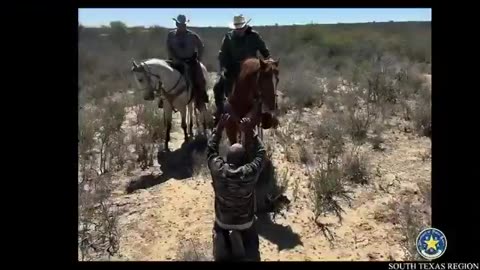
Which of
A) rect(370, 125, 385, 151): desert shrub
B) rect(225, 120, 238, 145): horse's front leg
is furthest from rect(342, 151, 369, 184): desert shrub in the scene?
rect(225, 120, 238, 145): horse's front leg

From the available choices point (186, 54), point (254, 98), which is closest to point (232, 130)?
point (254, 98)

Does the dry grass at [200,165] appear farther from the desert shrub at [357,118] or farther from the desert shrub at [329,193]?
the desert shrub at [357,118]

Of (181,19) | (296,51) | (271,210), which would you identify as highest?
(296,51)

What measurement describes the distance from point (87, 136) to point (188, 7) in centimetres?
526

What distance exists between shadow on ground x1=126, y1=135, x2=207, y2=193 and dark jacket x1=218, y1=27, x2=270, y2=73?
197cm

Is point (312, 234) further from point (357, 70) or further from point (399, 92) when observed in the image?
point (357, 70)

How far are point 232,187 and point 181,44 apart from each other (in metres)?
5.08

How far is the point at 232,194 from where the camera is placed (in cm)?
463

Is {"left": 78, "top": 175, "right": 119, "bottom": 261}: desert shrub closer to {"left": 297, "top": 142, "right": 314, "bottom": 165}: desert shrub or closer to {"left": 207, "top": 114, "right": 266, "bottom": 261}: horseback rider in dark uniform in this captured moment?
{"left": 207, "top": 114, "right": 266, "bottom": 261}: horseback rider in dark uniform

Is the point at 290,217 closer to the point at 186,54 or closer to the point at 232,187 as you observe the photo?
the point at 232,187

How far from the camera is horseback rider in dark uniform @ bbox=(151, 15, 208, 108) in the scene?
8.94 m
